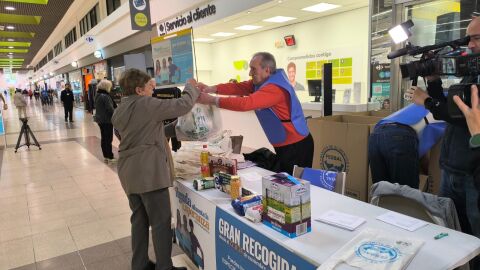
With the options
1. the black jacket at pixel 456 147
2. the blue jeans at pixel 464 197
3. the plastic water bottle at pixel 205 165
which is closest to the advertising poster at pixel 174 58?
the plastic water bottle at pixel 205 165

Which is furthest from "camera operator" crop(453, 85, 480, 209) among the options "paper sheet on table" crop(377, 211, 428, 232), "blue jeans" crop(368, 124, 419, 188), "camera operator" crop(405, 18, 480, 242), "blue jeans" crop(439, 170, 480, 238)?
"blue jeans" crop(368, 124, 419, 188)

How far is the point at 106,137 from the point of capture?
20.4 ft

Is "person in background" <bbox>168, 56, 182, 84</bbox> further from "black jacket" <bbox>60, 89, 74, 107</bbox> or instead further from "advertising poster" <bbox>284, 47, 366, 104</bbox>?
"black jacket" <bbox>60, 89, 74, 107</bbox>

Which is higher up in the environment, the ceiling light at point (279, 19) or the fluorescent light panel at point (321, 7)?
the fluorescent light panel at point (321, 7)

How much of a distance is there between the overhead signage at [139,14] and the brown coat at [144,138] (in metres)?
5.62

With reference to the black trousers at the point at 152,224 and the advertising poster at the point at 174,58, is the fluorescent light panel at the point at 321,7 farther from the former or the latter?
the black trousers at the point at 152,224

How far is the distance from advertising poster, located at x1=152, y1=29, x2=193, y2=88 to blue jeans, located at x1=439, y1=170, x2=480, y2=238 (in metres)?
2.14

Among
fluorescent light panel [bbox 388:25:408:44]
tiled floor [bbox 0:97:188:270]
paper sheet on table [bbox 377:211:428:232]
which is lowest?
tiled floor [bbox 0:97:188:270]

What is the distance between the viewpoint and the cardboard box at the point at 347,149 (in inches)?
114

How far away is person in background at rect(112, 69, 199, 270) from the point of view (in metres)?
2.07

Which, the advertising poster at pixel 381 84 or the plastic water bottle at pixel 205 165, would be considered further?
the advertising poster at pixel 381 84

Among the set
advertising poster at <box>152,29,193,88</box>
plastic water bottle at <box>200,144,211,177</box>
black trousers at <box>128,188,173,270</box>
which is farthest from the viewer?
advertising poster at <box>152,29,193,88</box>

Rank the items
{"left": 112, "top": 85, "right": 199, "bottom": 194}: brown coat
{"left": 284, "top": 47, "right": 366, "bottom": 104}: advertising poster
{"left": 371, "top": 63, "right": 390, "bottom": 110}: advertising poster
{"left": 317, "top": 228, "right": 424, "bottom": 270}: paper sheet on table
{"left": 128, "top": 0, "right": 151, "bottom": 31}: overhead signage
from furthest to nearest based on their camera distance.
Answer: {"left": 284, "top": 47, "right": 366, "bottom": 104}: advertising poster < {"left": 128, "top": 0, "right": 151, "bottom": 31}: overhead signage < {"left": 371, "top": 63, "right": 390, "bottom": 110}: advertising poster < {"left": 112, "top": 85, "right": 199, "bottom": 194}: brown coat < {"left": 317, "top": 228, "right": 424, "bottom": 270}: paper sheet on table

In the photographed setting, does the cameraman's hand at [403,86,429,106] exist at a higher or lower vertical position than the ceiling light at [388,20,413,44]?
lower
